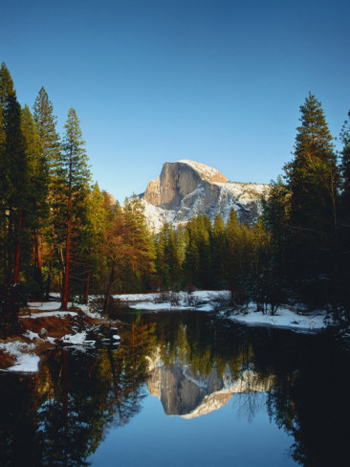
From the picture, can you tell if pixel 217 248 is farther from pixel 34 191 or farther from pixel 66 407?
pixel 66 407

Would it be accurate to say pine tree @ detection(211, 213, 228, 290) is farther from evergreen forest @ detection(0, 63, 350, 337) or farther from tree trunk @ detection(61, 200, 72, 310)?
tree trunk @ detection(61, 200, 72, 310)

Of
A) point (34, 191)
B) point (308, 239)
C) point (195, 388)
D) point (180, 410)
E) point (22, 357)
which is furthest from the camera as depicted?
point (34, 191)

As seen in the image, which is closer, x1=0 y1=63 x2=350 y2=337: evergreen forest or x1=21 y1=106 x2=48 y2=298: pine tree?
x1=0 y1=63 x2=350 y2=337: evergreen forest

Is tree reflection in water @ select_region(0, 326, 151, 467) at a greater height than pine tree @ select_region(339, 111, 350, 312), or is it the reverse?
pine tree @ select_region(339, 111, 350, 312)

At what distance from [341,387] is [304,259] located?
446 inches

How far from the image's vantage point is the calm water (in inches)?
228

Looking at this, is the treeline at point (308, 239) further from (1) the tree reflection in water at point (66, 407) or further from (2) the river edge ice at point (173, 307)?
(1) the tree reflection in water at point (66, 407)

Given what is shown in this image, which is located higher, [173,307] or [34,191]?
[34,191]

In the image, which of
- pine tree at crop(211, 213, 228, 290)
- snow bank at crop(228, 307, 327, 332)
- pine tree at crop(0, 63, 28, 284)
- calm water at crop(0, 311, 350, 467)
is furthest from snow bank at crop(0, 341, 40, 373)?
pine tree at crop(211, 213, 228, 290)

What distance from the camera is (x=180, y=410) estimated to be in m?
8.31

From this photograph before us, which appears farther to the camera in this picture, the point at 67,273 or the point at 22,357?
the point at 67,273

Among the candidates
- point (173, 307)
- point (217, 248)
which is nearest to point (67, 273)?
point (173, 307)

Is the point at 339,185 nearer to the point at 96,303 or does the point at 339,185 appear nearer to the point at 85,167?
the point at 85,167

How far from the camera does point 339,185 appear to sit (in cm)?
1844
